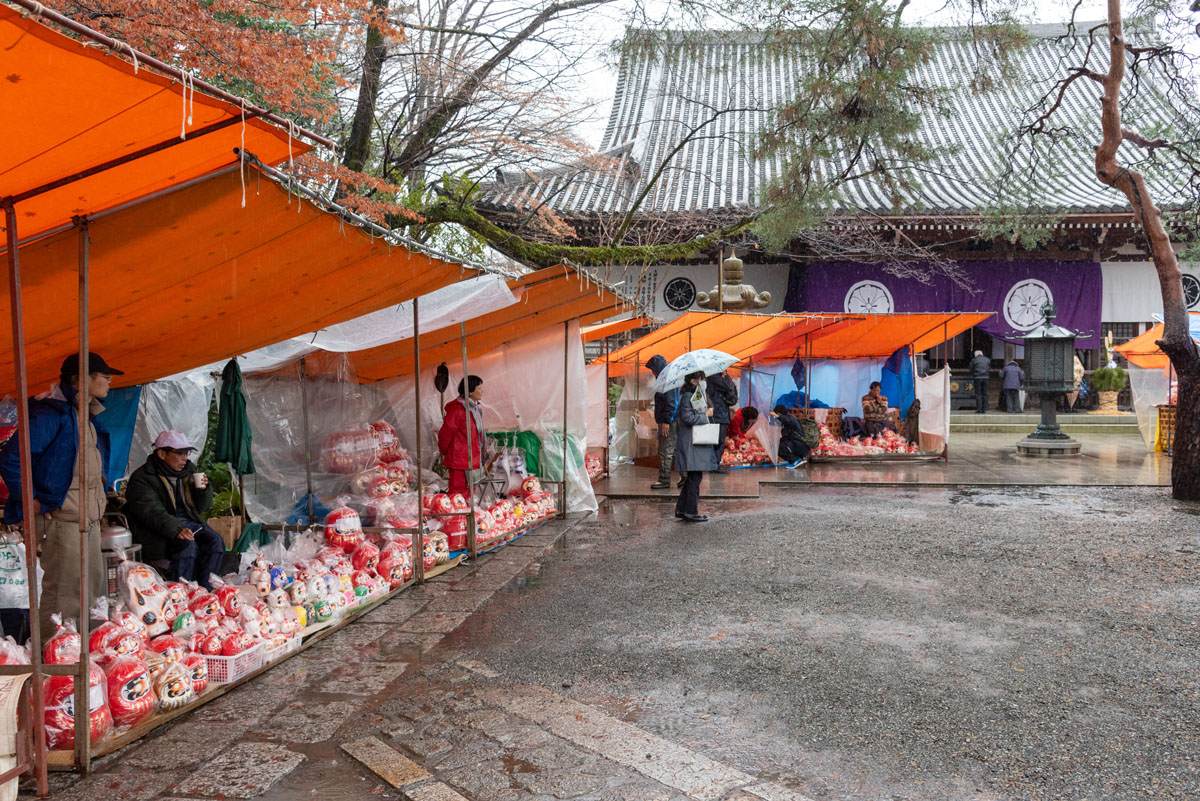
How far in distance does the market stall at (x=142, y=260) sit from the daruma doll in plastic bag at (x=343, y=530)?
60 cm

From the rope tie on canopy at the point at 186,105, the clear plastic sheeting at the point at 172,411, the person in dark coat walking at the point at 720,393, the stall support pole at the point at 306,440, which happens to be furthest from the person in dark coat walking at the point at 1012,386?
the rope tie on canopy at the point at 186,105

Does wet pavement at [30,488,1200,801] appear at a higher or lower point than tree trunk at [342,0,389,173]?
lower

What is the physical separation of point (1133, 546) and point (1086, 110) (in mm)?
18009

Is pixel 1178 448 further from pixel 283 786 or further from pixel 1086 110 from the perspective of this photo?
pixel 1086 110

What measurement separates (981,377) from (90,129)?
20.6 m

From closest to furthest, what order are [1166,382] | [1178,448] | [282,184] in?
[282,184] < [1178,448] < [1166,382]

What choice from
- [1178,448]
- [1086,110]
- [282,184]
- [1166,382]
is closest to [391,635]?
[282,184]

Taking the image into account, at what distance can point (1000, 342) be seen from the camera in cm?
2070

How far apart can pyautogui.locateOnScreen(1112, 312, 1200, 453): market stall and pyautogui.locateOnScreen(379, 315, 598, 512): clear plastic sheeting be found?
11.4m

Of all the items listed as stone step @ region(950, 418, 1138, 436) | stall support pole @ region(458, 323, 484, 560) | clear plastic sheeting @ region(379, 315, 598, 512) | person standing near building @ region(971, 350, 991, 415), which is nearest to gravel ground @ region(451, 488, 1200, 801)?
stall support pole @ region(458, 323, 484, 560)

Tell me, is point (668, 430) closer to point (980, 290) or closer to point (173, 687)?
point (173, 687)

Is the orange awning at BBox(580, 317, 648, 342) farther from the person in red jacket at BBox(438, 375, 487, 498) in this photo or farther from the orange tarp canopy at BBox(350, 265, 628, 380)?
the person in red jacket at BBox(438, 375, 487, 498)

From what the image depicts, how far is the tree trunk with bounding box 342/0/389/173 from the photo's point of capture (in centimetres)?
879

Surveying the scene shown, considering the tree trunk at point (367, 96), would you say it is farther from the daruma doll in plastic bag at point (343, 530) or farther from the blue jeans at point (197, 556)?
the blue jeans at point (197, 556)
